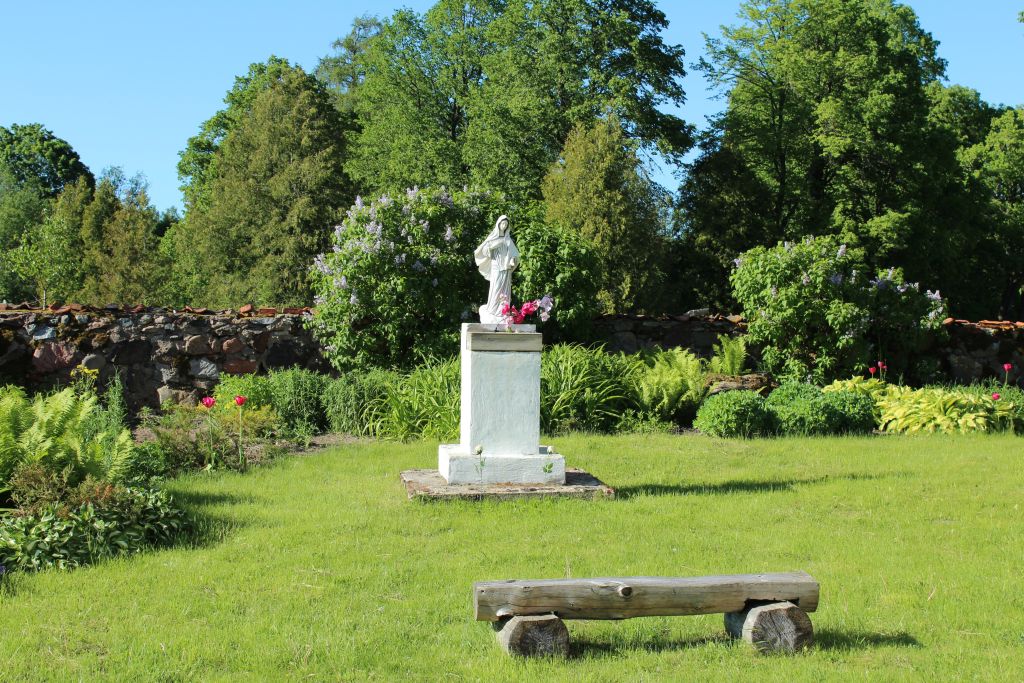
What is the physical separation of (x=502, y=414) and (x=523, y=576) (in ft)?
A: 8.41

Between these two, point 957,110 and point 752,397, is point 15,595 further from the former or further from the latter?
point 957,110

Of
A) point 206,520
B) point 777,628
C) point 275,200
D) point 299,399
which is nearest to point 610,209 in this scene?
point 299,399

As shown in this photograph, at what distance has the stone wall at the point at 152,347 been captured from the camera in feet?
41.1

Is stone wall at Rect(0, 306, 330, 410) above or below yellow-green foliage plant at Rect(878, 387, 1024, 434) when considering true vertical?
above

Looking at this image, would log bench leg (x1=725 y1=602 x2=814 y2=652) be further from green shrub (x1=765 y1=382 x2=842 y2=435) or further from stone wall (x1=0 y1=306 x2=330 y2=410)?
stone wall (x1=0 y1=306 x2=330 y2=410)

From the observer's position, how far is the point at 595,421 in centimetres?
1163

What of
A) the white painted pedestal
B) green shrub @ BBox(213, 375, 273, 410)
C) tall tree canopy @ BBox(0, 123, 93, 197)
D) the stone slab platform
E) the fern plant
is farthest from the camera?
tall tree canopy @ BBox(0, 123, 93, 197)

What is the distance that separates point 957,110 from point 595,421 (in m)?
27.4

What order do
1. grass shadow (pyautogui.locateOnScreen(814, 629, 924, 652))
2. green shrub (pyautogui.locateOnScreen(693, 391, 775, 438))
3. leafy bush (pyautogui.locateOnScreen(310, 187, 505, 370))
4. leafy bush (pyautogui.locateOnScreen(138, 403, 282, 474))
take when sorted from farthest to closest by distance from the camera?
leafy bush (pyautogui.locateOnScreen(310, 187, 505, 370))
green shrub (pyautogui.locateOnScreen(693, 391, 775, 438))
leafy bush (pyautogui.locateOnScreen(138, 403, 282, 474))
grass shadow (pyautogui.locateOnScreen(814, 629, 924, 652))

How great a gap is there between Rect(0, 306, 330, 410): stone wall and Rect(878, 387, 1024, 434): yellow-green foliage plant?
7.40 metres

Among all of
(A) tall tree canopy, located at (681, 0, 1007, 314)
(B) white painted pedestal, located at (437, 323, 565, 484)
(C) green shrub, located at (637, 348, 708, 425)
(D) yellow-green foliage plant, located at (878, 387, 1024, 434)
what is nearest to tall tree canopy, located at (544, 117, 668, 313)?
(A) tall tree canopy, located at (681, 0, 1007, 314)

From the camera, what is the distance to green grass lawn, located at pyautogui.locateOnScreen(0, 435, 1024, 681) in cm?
442

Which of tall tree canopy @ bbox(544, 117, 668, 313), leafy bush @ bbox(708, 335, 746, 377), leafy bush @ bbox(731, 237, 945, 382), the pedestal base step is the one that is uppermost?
tall tree canopy @ bbox(544, 117, 668, 313)

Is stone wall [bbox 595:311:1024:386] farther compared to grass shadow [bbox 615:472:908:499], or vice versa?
stone wall [bbox 595:311:1024:386]
